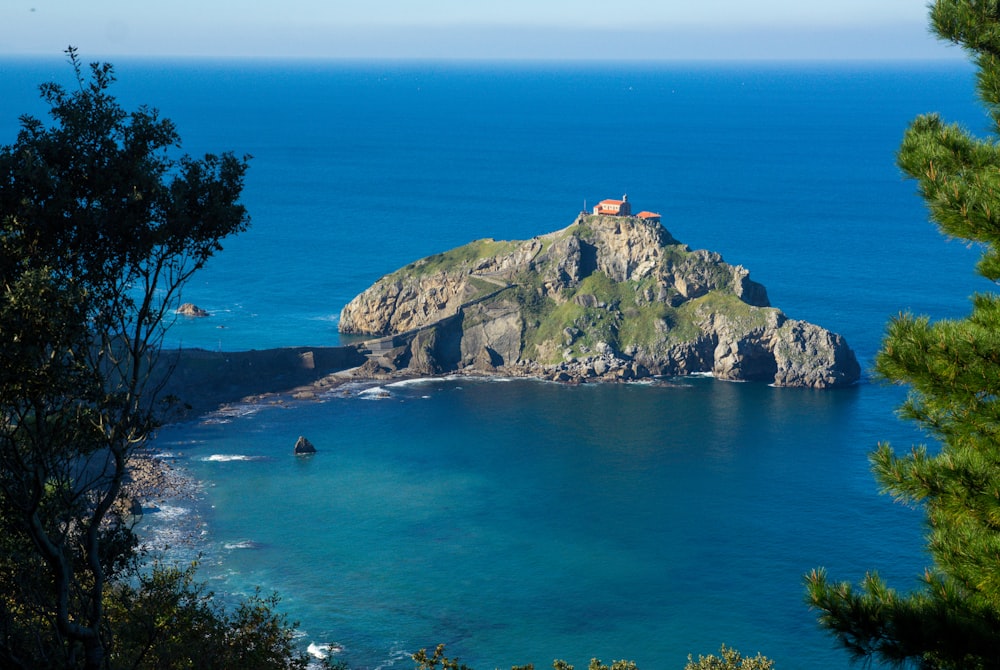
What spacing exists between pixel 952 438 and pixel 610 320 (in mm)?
103914

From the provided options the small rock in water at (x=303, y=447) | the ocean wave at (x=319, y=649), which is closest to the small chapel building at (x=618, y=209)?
the small rock in water at (x=303, y=447)

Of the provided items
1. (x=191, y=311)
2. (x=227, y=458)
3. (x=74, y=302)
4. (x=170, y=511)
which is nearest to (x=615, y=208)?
(x=191, y=311)

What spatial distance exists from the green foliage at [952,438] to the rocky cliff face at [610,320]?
328 ft

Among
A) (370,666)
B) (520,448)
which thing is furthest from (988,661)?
(520,448)

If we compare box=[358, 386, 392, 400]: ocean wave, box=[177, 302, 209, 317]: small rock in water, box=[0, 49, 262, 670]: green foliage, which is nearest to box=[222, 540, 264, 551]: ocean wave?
box=[358, 386, 392, 400]: ocean wave

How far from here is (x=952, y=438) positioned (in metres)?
19.4

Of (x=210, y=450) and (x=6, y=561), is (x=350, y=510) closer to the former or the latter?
(x=210, y=450)

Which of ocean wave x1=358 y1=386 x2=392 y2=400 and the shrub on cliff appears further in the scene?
ocean wave x1=358 y1=386 x2=392 y2=400

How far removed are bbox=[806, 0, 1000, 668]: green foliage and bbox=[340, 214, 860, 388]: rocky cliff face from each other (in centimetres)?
10006

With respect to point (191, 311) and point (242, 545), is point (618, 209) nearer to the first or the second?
point (191, 311)

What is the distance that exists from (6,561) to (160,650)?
5173 mm

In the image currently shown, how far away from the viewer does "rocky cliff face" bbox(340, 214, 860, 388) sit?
11888 cm

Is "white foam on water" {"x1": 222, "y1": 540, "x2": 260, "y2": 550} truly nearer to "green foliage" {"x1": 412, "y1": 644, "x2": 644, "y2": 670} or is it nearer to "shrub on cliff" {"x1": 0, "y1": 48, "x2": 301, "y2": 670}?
"green foliage" {"x1": 412, "y1": 644, "x2": 644, "y2": 670}

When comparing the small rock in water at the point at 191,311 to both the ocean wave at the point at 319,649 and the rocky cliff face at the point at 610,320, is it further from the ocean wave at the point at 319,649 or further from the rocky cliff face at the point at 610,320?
the ocean wave at the point at 319,649
